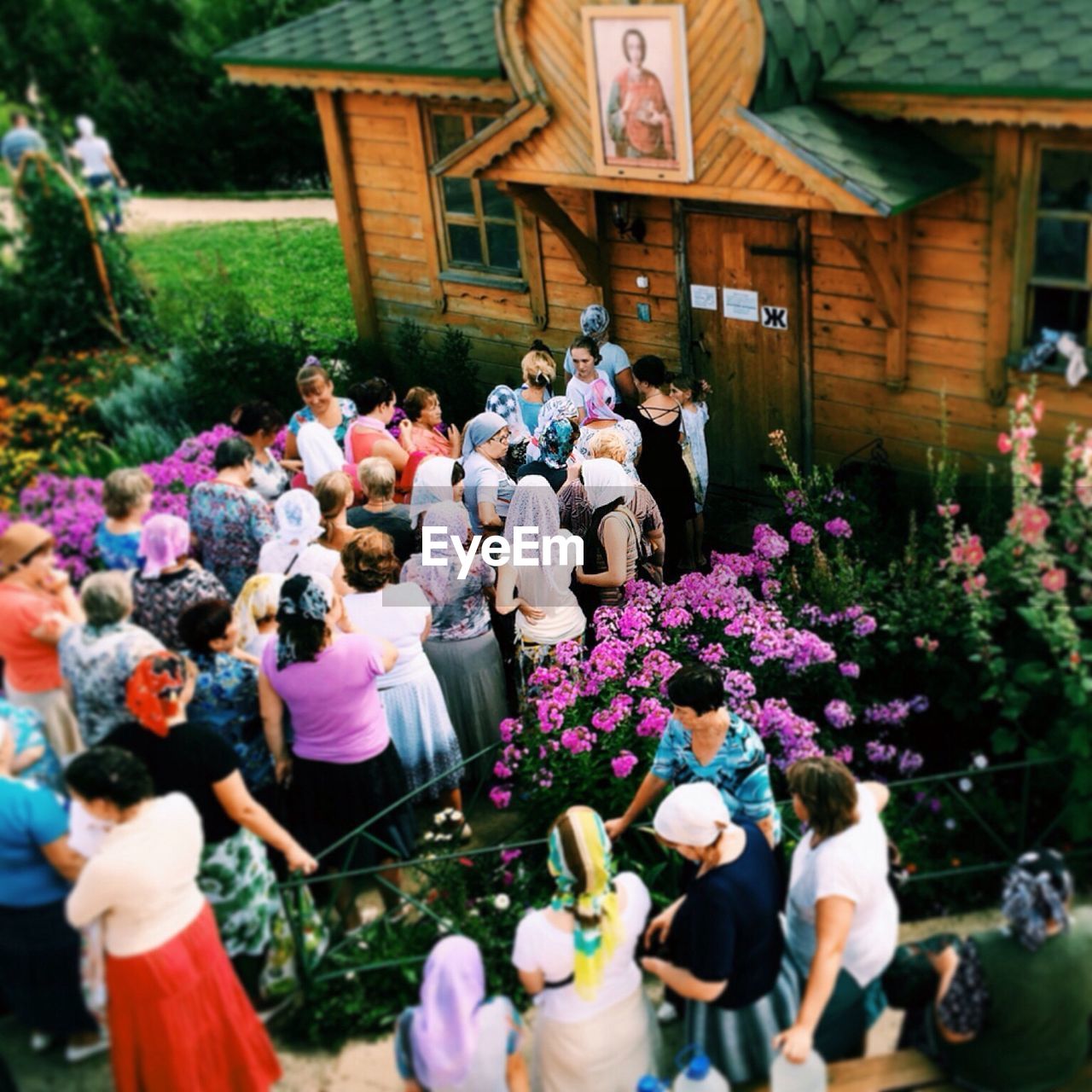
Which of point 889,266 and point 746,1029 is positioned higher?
point 889,266

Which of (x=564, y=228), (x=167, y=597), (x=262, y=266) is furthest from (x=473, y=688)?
(x=262, y=266)

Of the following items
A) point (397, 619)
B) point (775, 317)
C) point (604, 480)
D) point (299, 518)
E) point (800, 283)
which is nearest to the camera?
point (397, 619)

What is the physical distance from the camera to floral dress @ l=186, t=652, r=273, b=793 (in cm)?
579

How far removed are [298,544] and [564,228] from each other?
403cm

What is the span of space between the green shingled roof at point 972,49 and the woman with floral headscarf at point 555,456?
2621mm

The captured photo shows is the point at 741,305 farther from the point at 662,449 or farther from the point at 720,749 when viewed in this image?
the point at 720,749

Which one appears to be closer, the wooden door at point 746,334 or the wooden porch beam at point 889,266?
the wooden porch beam at point 889,266

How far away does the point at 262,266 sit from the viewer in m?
17.8

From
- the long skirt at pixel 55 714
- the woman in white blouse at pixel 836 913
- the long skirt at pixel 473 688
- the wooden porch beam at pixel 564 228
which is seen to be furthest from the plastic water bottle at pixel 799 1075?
the wooden porch beam at pixel 564 228

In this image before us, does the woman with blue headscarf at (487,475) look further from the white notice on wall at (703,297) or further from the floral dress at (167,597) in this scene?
the white notice on wall at (703,297)

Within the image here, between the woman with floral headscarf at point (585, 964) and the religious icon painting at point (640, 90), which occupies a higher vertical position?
the religious icon painting at point (640, 90)

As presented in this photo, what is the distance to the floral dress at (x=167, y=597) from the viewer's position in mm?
6090

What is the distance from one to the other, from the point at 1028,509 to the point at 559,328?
5327 mm

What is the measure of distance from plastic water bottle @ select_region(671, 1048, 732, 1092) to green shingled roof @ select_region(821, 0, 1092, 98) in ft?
16.7
